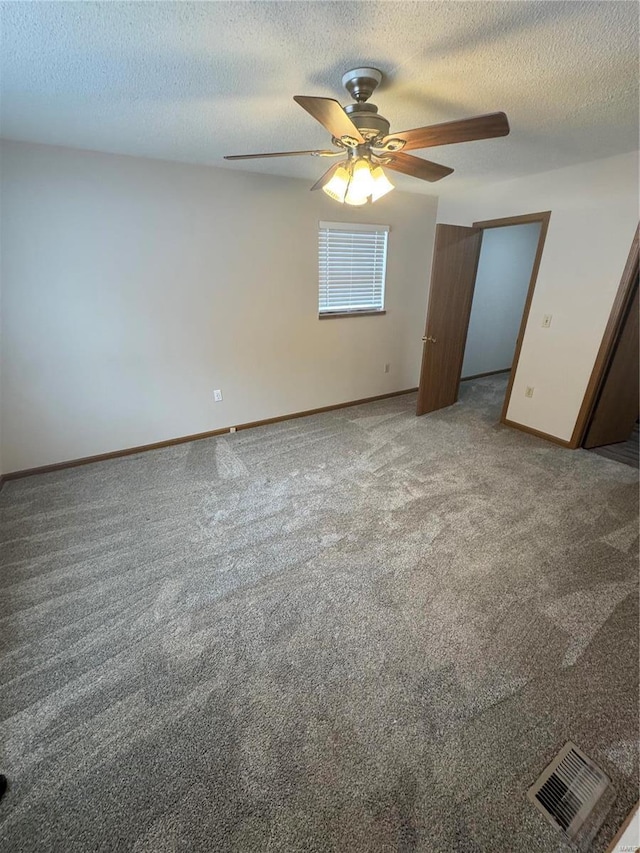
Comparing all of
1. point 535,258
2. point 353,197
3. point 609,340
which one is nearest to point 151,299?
point 353,197

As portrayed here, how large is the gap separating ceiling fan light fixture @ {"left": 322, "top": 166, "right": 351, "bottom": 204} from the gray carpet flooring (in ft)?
6.25

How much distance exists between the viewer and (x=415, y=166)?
1725 mm

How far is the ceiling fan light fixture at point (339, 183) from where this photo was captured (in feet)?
5.66

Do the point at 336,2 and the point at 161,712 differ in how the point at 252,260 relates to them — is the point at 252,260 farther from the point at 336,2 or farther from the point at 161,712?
the point at 161,712

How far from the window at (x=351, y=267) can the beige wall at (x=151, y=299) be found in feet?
0.42

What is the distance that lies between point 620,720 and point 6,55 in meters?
3.45

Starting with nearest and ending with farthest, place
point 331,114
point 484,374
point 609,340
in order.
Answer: point 331,114
point 609,340
point 484,374

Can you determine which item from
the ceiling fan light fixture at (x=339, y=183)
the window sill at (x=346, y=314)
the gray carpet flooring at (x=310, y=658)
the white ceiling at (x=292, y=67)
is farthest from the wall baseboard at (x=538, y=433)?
the ceiling fan light fixture at (x=339, y=183)

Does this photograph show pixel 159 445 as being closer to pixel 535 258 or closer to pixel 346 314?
pixel 346 314

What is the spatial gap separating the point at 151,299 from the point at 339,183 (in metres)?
1.82

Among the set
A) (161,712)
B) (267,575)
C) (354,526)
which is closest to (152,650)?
(161,712)

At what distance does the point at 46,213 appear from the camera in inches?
92.9

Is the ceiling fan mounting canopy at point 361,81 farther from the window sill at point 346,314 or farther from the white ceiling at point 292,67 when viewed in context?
the window sill at point 346,314

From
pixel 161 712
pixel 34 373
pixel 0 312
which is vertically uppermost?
pixel 0 312
